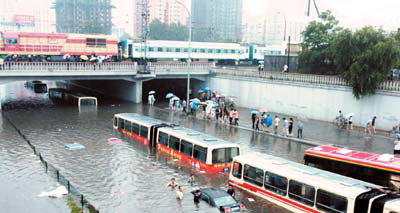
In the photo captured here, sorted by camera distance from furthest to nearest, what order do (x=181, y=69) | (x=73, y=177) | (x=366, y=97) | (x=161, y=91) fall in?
(x=161, y=91), (x=181, y=69), (x=366, y=97), (x=73, y=177)

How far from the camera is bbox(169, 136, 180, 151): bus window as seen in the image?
2397 centimetres

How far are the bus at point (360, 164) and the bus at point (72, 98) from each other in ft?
104

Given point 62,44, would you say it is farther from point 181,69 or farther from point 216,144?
point 216,144

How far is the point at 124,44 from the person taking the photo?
60.9 meters

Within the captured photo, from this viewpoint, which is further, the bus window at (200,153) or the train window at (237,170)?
the bus window at (200,153)

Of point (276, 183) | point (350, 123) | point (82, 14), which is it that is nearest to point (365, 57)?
point (350, 123)

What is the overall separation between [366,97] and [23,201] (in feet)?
91.4

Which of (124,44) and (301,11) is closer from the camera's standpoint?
(124,44)

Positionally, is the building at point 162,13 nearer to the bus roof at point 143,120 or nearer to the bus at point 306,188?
the bus roof at point 143,120

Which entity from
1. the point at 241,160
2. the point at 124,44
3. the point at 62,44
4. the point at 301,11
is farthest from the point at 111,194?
the point at 301,11

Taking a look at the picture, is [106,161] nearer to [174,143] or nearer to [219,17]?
[174,143]

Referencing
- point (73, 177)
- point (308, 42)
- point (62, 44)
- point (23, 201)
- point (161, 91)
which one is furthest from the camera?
point (161, 91)

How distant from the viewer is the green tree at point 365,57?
32.3 metres

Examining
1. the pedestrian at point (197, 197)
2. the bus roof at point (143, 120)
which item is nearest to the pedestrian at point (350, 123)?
the bus roof at point (143, 120)
